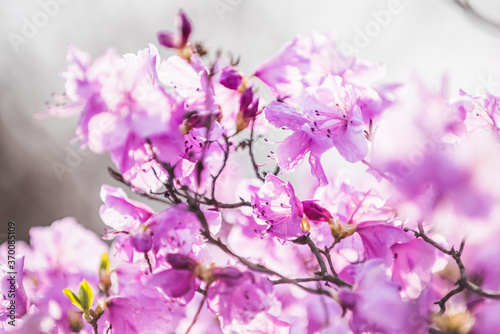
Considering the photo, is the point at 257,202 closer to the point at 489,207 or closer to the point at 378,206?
the point at 378,206

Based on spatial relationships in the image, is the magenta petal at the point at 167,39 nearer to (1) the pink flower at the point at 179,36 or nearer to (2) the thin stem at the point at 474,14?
(1) the pink flower at the point at 179,36

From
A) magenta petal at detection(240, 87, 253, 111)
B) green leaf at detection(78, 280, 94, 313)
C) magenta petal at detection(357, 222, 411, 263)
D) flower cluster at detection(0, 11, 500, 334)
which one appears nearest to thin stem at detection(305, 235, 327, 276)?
flower cluster at detection(0, 11, 500, 334)

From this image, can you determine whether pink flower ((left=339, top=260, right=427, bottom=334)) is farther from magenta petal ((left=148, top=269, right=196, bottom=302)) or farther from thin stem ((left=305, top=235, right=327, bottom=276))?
magenta petal ((left=148, top=269, right=196, bottom=302))

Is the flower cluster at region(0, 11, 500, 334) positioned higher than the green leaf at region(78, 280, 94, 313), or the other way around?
the flower cluster at region(0, 11, 500, 334)

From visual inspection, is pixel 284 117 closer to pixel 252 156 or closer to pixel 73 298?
pixel 252 156

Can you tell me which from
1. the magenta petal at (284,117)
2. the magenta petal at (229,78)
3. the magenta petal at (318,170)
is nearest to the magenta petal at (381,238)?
the magenta petal at (318,170)

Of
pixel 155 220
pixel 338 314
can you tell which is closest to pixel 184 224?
pixel 155 220

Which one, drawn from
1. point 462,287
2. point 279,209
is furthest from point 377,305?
point 279,209

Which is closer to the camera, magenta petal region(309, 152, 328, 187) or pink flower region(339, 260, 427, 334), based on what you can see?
pink flower region(339, 260, 427, 334)
